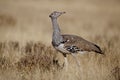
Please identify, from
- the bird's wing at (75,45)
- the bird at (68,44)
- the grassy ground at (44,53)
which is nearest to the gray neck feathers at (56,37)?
the bird at (68,44)

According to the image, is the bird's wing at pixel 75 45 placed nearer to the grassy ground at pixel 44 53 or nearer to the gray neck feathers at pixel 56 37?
the gray neck feathers at pixel 56 37

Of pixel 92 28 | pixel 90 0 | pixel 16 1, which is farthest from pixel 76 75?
pixel 90 0

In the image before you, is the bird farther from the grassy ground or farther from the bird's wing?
the grassy ground

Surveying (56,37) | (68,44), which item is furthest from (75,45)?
(56,37)

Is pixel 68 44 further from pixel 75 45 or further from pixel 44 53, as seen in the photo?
pixel 44 53

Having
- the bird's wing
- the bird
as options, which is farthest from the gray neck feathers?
the bird's wing

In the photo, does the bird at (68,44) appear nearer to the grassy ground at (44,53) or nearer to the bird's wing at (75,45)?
the bird's wing at (75,45)

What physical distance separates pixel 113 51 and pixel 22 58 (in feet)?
6.34

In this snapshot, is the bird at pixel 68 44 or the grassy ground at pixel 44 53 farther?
the bird at pixel 68 44

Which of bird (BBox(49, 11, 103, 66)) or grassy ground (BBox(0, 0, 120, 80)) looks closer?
grassy ground (BBox(0, 0, 120, 80))

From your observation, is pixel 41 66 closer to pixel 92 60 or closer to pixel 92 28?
pixel 92 60

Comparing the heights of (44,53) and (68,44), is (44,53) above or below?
below

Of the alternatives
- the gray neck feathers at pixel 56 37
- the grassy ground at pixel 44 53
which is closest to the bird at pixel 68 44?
the gray neck feathers at pixel 56 37

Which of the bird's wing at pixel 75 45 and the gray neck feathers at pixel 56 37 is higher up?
the gray neck feathers at pixel 56 37
